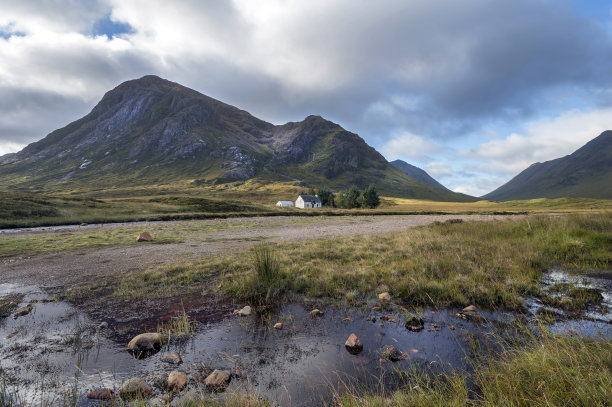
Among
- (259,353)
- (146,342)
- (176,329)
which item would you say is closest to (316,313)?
(259,353)

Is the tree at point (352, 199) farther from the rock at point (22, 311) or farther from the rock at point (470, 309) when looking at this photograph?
the rock at point (22, 311)

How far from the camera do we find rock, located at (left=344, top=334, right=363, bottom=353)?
5586 mm

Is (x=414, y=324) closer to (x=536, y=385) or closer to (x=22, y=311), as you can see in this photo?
(x=536, y=385)

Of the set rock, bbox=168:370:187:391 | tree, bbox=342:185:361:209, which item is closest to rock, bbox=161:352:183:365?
rock, bbox=168:370:187:391

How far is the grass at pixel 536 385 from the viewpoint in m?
3.09

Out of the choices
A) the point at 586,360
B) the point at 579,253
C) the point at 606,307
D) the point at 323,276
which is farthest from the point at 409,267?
the point at 579,253

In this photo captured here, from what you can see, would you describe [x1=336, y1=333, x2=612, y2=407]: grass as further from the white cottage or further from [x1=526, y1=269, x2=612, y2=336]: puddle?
the white cottage

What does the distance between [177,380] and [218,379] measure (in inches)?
27.7

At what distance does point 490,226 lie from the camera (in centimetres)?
1975

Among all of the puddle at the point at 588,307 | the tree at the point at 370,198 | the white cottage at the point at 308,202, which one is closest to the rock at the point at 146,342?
the puddle at the point at 588,307

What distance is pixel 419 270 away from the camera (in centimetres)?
1030

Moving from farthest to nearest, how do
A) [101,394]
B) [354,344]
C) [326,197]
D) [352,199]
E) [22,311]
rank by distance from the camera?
1. [326,197]
2. [352,199]
3. [22,311]
4. [354,344]
5. [101,394]

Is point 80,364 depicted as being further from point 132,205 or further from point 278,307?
point 132,205

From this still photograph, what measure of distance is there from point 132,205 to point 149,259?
→ 54.1m
